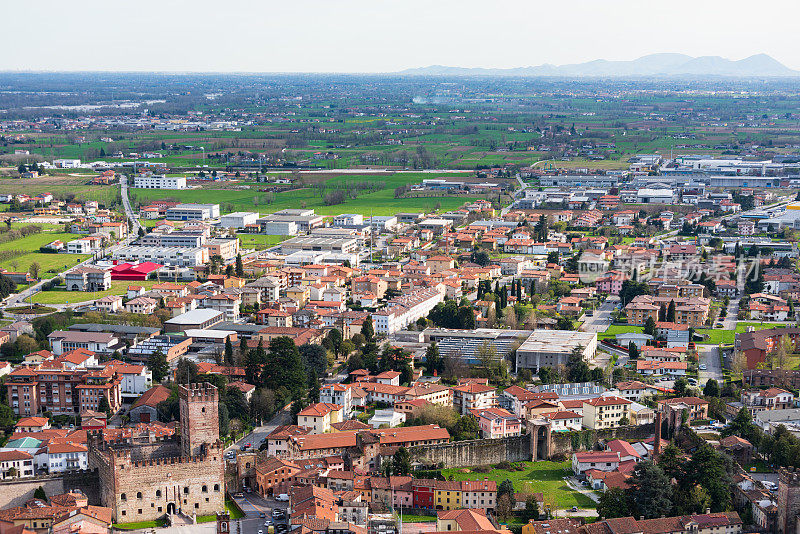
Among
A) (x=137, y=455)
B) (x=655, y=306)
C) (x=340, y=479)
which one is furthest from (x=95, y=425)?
(x=655, y=306)

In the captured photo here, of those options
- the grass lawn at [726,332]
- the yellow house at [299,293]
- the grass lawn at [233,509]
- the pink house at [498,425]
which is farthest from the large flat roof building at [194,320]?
the grass lawn at [726,332]

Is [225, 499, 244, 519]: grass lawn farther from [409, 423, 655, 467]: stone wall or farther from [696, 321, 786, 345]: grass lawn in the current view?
[696, 321, 786, 345]: grass lawn

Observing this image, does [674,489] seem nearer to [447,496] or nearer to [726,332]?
[447,496]

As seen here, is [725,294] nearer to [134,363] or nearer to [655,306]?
[655,306]

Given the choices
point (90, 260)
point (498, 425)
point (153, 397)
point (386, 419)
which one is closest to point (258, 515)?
point (386, 419)

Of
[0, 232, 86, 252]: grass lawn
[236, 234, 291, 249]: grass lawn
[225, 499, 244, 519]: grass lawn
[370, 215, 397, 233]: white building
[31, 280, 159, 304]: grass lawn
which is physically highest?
[370, 215, 397, 233]: white building

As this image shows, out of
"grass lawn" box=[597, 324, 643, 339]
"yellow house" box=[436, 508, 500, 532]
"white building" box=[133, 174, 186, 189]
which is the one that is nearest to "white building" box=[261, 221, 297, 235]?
"white building" box=[133, 174, 186, 189]

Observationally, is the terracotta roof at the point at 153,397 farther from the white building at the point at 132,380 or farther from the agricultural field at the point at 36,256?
the agricultural field at the point at 36,256
